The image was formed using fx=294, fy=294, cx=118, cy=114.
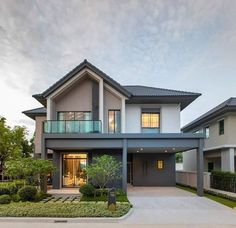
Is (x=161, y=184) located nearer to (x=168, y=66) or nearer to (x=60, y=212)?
(x=168, y=66)

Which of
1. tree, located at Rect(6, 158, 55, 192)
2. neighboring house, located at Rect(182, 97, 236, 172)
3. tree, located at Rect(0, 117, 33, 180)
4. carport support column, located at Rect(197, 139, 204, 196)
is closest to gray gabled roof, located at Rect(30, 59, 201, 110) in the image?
neighboring house, located at Rect(182, 97, 236, 172)

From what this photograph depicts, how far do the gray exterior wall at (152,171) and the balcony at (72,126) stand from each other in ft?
21.8

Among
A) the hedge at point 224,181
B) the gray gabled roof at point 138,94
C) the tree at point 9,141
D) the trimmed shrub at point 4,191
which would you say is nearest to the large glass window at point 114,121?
the gray gabled roof at point 138,94

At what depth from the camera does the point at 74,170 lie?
918 inches

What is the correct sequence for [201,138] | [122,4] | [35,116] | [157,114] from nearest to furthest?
[122,4]
[201,138]
[157,114]
[35,116]

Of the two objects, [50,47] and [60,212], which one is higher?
[50,47]

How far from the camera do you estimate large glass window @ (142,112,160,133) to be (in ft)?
81.3

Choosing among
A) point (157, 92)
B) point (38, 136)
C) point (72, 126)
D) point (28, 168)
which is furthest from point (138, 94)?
point (28, 168)

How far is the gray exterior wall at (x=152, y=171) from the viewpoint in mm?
25656

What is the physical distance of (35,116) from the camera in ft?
89.7

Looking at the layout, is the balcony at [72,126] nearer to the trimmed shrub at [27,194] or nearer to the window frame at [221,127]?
the trimmed shrub at [27,194]

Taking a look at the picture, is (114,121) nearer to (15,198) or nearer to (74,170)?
(74,170)

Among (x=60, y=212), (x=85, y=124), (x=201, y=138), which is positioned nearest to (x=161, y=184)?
(x=201, y=138)

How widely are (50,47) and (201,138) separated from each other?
1252 cm
